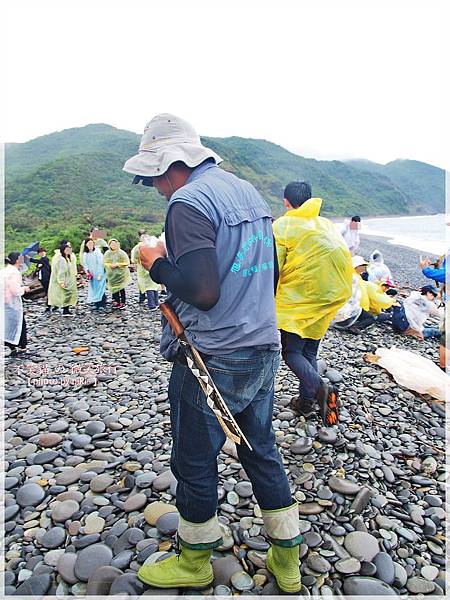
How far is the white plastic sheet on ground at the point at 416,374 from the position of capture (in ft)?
15.9

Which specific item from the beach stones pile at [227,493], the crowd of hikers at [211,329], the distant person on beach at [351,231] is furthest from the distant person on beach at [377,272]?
the crowd of hikers at [211,329]

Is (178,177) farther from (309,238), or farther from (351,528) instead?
(351,528)

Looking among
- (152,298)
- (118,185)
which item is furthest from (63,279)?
(118,185)

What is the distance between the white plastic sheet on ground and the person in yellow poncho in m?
1.61

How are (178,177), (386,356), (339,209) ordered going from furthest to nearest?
(339,209), (386,356), (178,177)

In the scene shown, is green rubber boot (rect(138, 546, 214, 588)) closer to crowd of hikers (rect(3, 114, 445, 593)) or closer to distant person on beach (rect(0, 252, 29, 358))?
crowd of hikers (rect(3, 114, 445, 593))

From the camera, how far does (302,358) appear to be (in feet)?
12.9

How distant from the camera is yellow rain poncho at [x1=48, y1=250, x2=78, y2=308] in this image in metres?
9.40

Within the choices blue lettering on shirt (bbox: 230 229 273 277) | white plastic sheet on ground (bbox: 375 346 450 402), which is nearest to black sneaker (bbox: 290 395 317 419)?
white plastic sheet on ground (bbox: 375 346 450 402)

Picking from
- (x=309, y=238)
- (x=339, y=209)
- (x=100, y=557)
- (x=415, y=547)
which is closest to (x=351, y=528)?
(x=415, y=547)

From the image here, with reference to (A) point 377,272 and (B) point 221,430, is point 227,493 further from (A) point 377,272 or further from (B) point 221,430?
(A) point 377,272

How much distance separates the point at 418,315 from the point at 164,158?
23.0 ft

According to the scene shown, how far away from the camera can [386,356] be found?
19.0 ft

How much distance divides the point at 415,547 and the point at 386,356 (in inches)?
133
